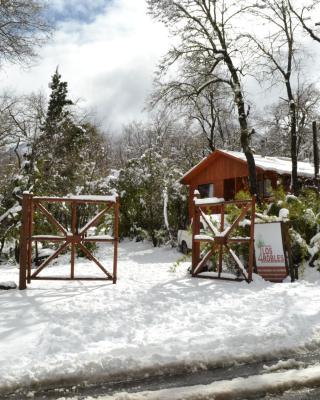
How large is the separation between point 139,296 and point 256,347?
2.55 m

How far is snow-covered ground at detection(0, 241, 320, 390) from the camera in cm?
391

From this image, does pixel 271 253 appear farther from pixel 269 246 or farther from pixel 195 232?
pixel 195 232

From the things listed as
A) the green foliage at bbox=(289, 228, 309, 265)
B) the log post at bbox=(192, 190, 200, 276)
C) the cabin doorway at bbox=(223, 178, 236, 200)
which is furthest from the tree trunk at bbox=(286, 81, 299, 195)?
the log post at bbox=(192, 190, 200, 276)

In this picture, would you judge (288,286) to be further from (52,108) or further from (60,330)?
(52,108)

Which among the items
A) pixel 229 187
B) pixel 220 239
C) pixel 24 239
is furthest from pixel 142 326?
pixel 229 187

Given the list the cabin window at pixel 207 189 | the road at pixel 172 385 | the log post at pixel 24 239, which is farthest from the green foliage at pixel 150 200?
the road at pixel 172 385

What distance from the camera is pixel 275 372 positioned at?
3811mm

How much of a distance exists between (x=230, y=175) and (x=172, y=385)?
70.4 ft

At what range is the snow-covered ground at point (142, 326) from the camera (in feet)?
12.8

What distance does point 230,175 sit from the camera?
2444 cm

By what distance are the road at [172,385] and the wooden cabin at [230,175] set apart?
18.5 metres

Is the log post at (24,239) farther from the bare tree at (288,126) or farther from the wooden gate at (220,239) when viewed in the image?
the bare tree at (288,126)

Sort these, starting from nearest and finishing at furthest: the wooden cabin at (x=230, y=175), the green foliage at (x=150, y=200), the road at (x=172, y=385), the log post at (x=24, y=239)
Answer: the road at (x=172, y=385) < the log post at (x=24, y=239) < the green foliage at (x=150, y=200) < the wooden cabin at (x=230, y=175)

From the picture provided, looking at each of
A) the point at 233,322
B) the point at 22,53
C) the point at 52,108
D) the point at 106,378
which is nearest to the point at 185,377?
the point at 106,378
